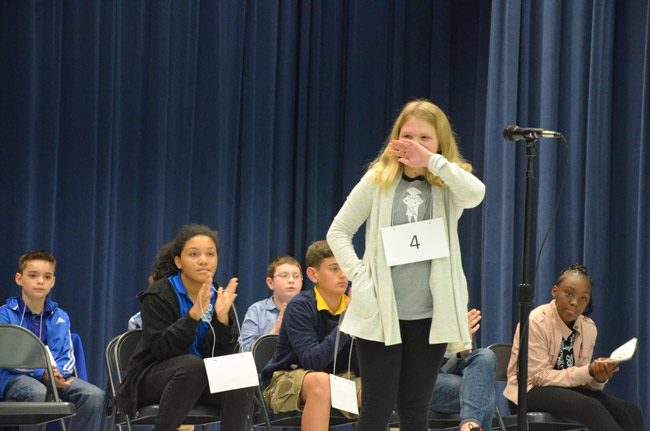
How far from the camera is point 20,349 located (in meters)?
4.71

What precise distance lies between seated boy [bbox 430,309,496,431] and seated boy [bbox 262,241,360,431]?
0.42 meters

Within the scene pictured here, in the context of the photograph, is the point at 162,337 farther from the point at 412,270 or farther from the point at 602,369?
the point at 602,369

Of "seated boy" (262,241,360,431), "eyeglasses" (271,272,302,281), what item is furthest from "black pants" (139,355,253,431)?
"eyeglasses" (271,272,302,281)

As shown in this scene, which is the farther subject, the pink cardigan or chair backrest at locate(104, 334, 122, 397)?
the pink cardigan

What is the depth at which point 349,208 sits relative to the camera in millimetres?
3264

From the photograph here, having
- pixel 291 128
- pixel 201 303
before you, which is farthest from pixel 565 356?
pixel 291 128

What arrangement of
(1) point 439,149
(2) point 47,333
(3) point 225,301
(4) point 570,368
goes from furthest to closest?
(2) point 47,333 < (4) point 570,368 < (3) point 225,301 < (1) point 439,149

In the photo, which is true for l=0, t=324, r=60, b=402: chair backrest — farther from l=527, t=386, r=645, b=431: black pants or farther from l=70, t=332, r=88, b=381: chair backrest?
l=527, t=386, r=645, b=431: black pants

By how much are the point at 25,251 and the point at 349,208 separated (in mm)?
3648

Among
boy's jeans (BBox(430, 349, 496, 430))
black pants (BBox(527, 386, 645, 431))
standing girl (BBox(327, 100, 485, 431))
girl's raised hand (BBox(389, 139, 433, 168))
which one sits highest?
girl's raised hand (BBox(389, 139, 433, 168))

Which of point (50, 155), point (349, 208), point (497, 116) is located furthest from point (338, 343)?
point (50, 155)

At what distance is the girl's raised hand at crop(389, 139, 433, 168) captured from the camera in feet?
10.2

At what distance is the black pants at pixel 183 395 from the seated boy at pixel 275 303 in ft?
5.45

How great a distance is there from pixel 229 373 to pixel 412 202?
1.27 m
